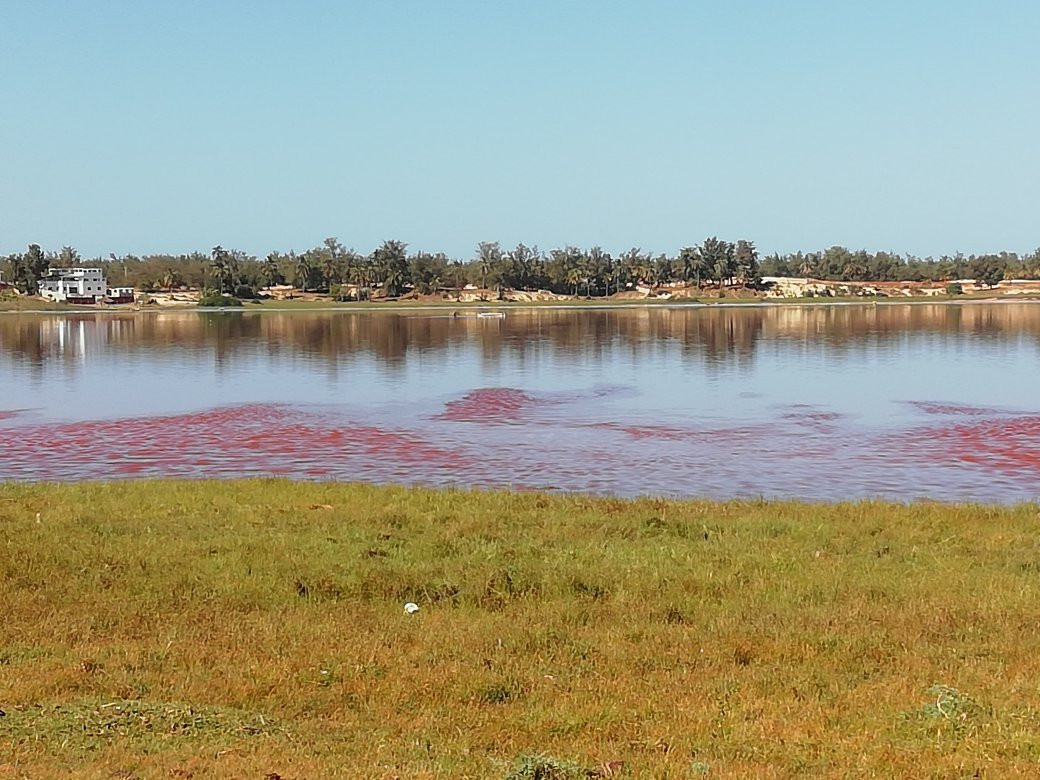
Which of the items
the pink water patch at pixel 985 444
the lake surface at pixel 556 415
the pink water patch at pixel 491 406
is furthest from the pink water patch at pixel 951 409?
the pink water patch at pixel 491 406

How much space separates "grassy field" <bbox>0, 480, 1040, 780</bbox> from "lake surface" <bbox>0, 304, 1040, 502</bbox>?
728cm

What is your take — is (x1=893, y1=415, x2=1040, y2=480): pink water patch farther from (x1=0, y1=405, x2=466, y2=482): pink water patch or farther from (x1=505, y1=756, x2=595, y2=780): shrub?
(x1=505, y1=756, x2=595, y2=780): shrub

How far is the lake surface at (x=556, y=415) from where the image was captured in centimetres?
2744

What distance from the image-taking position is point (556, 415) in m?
39.1

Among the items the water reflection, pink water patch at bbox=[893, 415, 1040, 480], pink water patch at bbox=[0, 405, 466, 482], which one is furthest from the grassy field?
the water reflection

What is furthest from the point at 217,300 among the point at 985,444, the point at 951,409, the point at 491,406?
the point at 985,444

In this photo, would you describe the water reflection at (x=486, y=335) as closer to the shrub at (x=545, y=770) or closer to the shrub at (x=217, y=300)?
the shrub at (x=545, y=770)

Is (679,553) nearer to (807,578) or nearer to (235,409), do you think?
(807,578)

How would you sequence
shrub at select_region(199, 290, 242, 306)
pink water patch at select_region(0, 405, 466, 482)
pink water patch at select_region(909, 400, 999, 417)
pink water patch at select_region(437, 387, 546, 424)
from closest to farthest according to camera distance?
pink water patch at select_region(0, 405, 466, 482)
pink water patch at select_region(437, 387, 546, 424)
pink water patch at select_region(909, 400, 999, 417)
shrub at select_region(199, 290, 242, 306)

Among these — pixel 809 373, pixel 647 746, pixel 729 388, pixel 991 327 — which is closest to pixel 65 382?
pixel 729 388

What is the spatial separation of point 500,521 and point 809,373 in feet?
129

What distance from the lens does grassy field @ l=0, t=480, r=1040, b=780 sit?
8.58m

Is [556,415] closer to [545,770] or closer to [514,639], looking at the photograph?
[514,639]

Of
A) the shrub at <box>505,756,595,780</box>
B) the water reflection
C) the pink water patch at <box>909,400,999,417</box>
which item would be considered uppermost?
the water reflection
